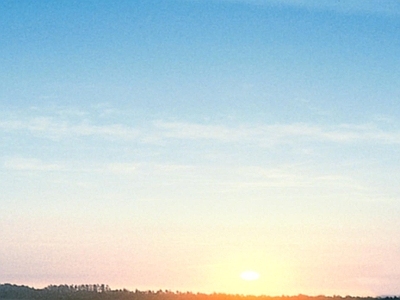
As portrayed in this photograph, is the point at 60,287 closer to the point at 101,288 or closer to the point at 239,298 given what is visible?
the point at 101,288

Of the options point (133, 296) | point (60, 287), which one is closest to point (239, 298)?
point (133, 296)

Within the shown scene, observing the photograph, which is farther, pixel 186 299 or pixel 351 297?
pixel 351 297

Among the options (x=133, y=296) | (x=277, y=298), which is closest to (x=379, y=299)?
(x=277, y=298)

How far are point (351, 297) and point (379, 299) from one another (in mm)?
2340

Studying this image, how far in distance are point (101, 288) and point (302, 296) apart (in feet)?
54.4

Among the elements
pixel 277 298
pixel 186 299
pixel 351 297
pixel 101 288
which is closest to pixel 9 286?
pixel 101 288

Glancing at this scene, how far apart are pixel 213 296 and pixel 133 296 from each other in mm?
6280

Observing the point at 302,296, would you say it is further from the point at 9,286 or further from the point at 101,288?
the point at 9,286

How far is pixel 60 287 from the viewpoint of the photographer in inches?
3159

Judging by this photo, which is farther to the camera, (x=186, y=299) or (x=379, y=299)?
(x=379, y=299)

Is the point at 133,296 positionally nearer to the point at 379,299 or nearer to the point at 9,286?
the point at 9,286

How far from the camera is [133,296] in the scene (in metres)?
77.4

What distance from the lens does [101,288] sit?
79.0m

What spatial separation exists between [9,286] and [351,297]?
2780 centimetres
